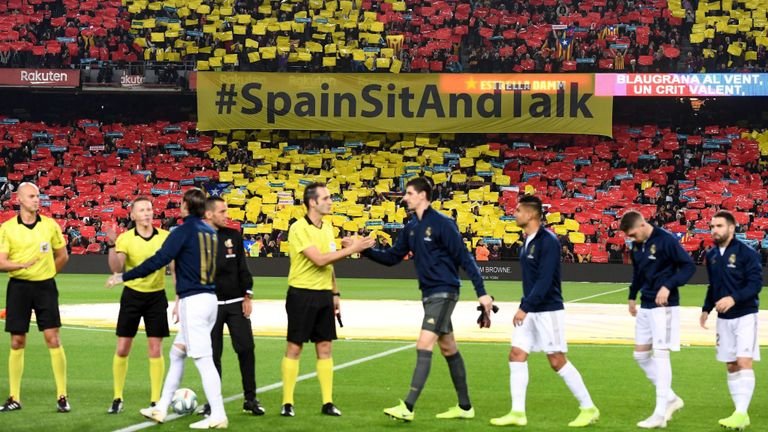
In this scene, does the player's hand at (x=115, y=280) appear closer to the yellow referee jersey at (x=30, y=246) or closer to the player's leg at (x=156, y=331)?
the player's leg at (x=156, y=331)

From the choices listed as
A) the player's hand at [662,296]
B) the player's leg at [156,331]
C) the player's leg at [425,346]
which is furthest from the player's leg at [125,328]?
the player's hand at [662,296]

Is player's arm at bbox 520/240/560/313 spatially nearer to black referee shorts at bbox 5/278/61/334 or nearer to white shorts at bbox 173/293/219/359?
white shorts at bbox 173/293/219/359

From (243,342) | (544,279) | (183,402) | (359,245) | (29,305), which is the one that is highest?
(359,245)

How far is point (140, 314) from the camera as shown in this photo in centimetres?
1303

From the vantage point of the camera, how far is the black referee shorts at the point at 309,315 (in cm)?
1259

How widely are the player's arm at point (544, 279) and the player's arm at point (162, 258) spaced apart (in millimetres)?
3488

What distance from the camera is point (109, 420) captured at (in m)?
12.1

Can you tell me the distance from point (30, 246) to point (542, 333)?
573 centimetres

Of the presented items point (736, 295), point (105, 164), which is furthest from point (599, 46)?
point (736, 295)

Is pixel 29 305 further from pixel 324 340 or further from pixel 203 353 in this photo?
pixel 324 340

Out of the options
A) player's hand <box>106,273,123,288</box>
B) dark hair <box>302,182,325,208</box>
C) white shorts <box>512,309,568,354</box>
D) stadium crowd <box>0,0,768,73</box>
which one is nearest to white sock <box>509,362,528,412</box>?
white shorts <box>512,309,568,354</box>

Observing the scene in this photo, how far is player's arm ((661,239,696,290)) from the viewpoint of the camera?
39.3 ft

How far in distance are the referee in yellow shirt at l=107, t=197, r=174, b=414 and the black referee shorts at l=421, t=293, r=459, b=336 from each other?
2929 mm

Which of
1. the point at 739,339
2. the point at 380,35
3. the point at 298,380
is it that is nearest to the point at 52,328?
the point at 298,380
